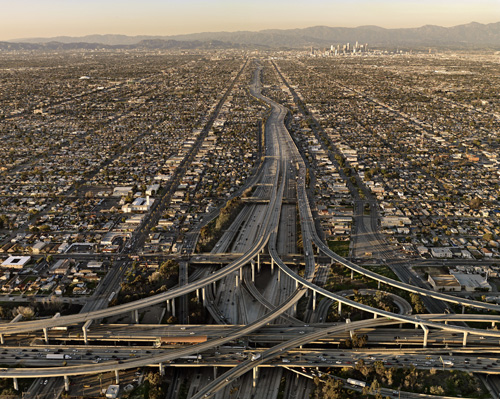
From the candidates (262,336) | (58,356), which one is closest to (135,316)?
(58,356)

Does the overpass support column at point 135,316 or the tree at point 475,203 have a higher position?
the tree at point 475,203

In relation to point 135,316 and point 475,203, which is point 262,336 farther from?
point 475,203

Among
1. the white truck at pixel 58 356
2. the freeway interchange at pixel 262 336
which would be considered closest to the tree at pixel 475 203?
the freeway interchange at pixel 262 336

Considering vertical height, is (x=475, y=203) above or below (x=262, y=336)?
above

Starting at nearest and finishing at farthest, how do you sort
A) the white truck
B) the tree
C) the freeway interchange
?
the freeway interchange → the white truck → the tree

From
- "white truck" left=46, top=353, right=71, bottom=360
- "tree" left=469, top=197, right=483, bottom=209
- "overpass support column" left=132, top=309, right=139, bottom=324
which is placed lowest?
"white truck" left=46, top=353, right=71, bottom=360

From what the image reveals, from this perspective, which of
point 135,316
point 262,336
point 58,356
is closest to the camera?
point 58,356

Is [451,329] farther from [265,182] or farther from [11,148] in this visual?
[11,148]

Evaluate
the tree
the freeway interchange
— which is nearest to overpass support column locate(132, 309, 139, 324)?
the freeway interchange

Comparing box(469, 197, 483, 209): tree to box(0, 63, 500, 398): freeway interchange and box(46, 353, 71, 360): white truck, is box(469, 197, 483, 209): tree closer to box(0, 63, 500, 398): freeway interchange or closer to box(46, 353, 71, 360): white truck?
box(0, 63, 500, 398): freeway interchange

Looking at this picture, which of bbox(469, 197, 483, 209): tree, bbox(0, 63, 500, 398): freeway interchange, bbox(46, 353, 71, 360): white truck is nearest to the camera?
bbox(0, 63, 500, 398): freeway interchange

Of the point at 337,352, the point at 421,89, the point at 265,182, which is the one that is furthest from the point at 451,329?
the point at 421,89

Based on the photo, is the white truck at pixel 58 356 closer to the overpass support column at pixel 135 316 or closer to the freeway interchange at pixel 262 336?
the freeway interchange at pixel 262 336
